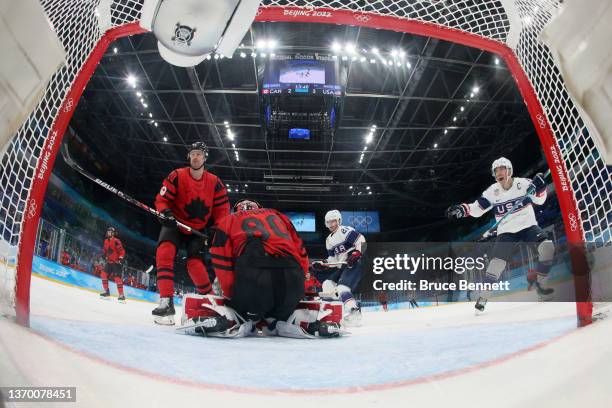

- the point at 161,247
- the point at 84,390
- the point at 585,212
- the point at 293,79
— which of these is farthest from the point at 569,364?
the point at 293,79

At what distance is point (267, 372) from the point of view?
29.7 inches

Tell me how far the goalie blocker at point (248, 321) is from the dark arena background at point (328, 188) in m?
0.12

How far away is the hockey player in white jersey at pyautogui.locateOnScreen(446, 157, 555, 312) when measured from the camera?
10.1 feet

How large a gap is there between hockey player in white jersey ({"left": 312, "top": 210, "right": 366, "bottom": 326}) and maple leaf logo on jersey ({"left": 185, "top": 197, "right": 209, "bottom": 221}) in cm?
112

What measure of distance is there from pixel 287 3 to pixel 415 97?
6.81 m

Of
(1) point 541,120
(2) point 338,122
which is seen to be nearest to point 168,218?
(1) point 541,120

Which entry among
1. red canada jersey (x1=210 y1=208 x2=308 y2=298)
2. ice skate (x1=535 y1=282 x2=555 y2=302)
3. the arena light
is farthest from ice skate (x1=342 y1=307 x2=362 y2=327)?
the arena light

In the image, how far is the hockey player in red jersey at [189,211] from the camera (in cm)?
209

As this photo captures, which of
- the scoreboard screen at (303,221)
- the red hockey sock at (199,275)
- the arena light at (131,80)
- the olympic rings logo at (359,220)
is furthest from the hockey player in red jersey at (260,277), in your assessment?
the scoreboard screen at (303,221)

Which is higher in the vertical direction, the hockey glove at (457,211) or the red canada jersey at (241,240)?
the hockey glove at (457,211)

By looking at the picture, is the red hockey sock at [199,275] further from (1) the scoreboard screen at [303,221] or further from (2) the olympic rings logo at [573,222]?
(1) the scoreboard screen at [303,221]

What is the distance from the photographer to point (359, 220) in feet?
35.8

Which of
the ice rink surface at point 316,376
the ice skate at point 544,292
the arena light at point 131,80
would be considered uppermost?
the arena light at point 131,80

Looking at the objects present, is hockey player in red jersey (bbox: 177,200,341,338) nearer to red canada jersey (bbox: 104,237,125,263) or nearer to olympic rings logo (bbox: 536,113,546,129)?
olympic rings logo (bbox: 536,113,546,129)
